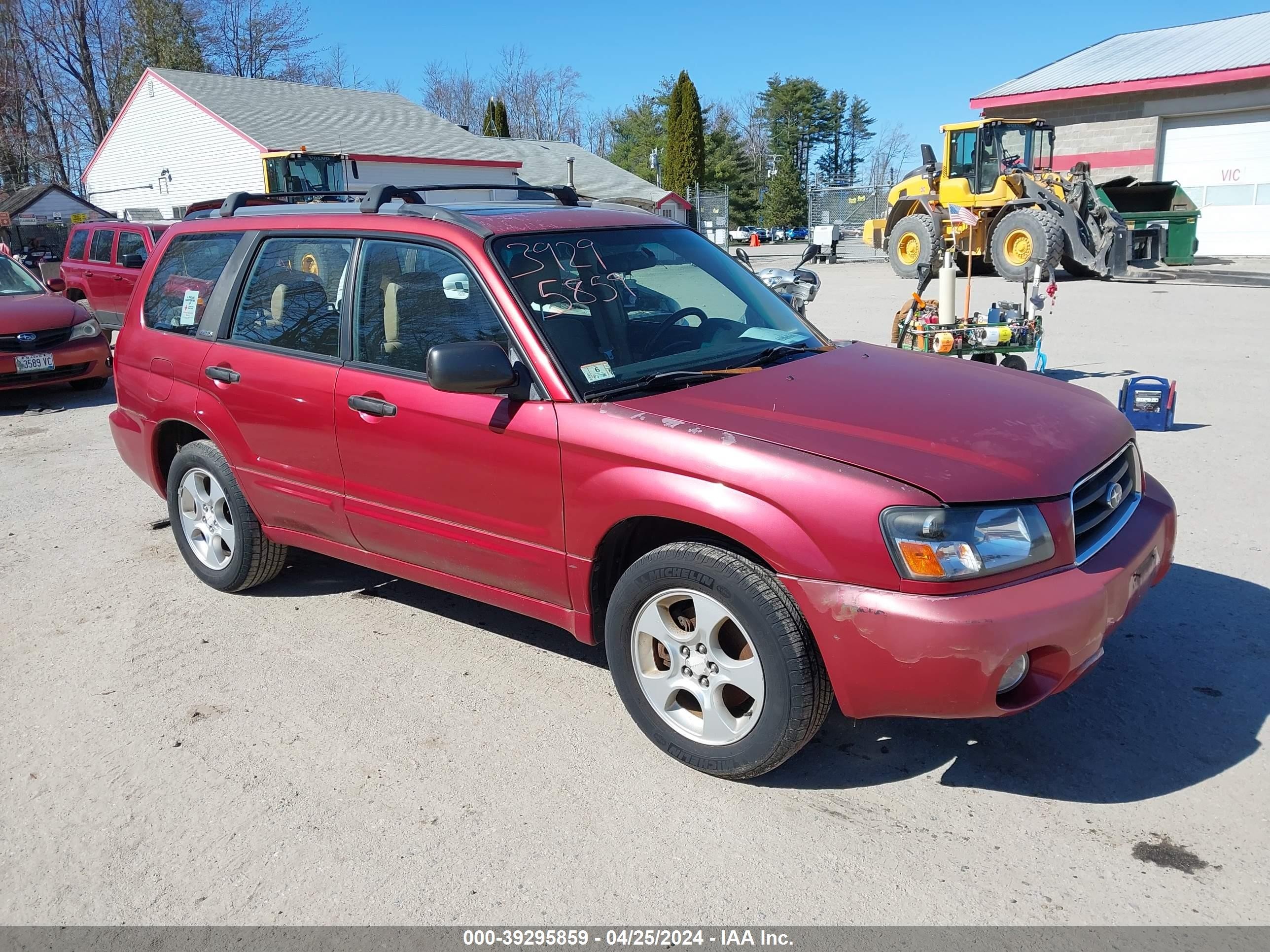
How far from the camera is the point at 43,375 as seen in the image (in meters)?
10.1

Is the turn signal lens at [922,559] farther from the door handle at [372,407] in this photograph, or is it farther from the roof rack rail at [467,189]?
the roof rack rail at [467,189]

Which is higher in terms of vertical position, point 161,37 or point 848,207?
point 161,37

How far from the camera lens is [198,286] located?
190 inches

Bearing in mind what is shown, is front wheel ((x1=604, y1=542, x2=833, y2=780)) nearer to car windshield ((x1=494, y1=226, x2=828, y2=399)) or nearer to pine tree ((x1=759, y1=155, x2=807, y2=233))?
car windshield ((x1=494, y1=226, x2=828, y2=399))

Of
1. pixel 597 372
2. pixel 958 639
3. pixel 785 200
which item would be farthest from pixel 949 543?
pixel 785 200

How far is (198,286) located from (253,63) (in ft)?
184

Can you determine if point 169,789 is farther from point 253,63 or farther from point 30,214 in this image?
point 253,63

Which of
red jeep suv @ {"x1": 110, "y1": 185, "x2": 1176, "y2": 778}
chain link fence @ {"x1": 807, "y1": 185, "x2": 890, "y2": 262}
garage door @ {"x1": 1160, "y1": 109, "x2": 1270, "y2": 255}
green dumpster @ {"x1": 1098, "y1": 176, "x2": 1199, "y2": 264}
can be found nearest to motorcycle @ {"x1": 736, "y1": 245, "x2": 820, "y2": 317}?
red jeep suv @ {"x1": 110, "y1": 185, "x2": 1176, "y2": 778}

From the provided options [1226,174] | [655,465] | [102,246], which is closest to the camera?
[655,465]

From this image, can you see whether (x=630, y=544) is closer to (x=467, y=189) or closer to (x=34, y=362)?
(x=467, y=189)

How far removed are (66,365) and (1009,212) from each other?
55.8ft

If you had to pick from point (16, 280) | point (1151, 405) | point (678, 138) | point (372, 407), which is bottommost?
point (1151, 405)

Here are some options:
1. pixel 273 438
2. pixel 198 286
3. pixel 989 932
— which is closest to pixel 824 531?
pixel 989 932

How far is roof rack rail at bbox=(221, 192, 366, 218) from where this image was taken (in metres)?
4.94
